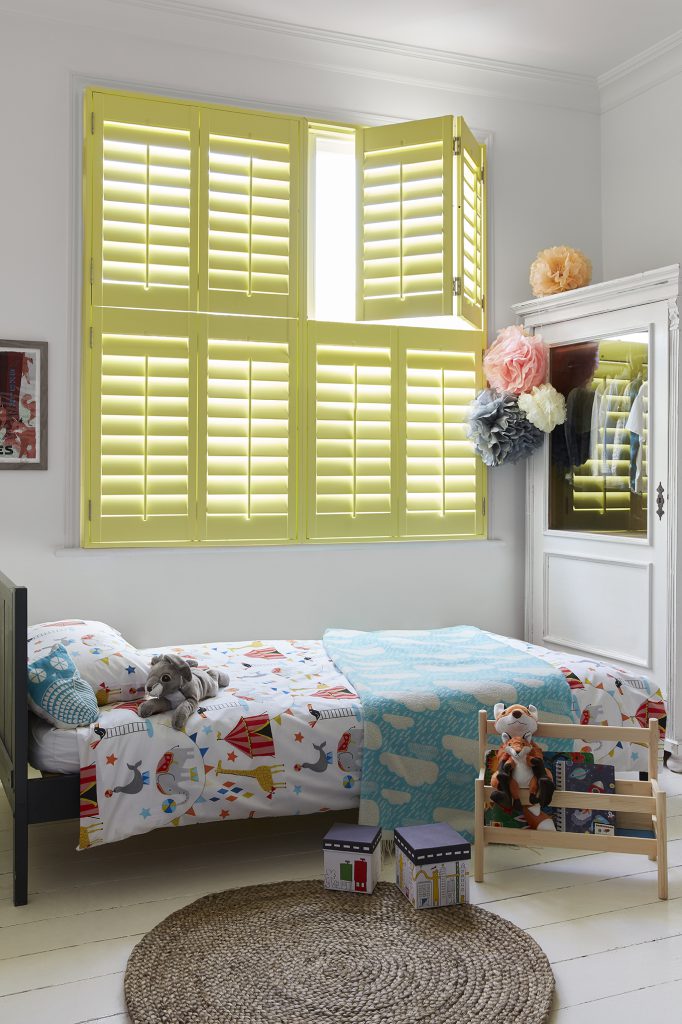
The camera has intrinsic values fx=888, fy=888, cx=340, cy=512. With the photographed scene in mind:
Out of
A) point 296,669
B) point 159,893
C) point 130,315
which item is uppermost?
point 130,315

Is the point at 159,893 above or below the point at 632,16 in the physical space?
below

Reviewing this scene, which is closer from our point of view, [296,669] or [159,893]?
[159,893]

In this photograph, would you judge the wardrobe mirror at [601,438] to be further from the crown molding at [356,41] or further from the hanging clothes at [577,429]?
the crown molding at [356,41]

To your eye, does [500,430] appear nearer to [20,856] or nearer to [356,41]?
[356,41]

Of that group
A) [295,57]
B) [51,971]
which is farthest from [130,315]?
[51,971]

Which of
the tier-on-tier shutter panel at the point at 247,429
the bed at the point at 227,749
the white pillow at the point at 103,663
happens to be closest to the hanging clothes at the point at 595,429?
the bed at the point at 227,749

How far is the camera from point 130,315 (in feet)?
11.6

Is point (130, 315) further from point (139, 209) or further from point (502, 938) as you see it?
point (502, 938)

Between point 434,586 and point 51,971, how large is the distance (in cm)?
246

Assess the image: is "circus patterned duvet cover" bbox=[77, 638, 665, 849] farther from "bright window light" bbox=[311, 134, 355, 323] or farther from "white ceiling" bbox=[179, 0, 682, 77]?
"white ceiling" bbox=[179, 0, 682, 77]

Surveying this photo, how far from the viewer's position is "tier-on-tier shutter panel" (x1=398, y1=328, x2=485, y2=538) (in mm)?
3994

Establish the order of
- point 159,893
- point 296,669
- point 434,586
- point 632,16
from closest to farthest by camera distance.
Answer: point 159,893 → point 296,669 → point 632,16 → point 434,586

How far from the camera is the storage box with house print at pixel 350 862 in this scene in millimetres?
2297

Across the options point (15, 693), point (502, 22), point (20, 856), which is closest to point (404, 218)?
point (502, 22)
